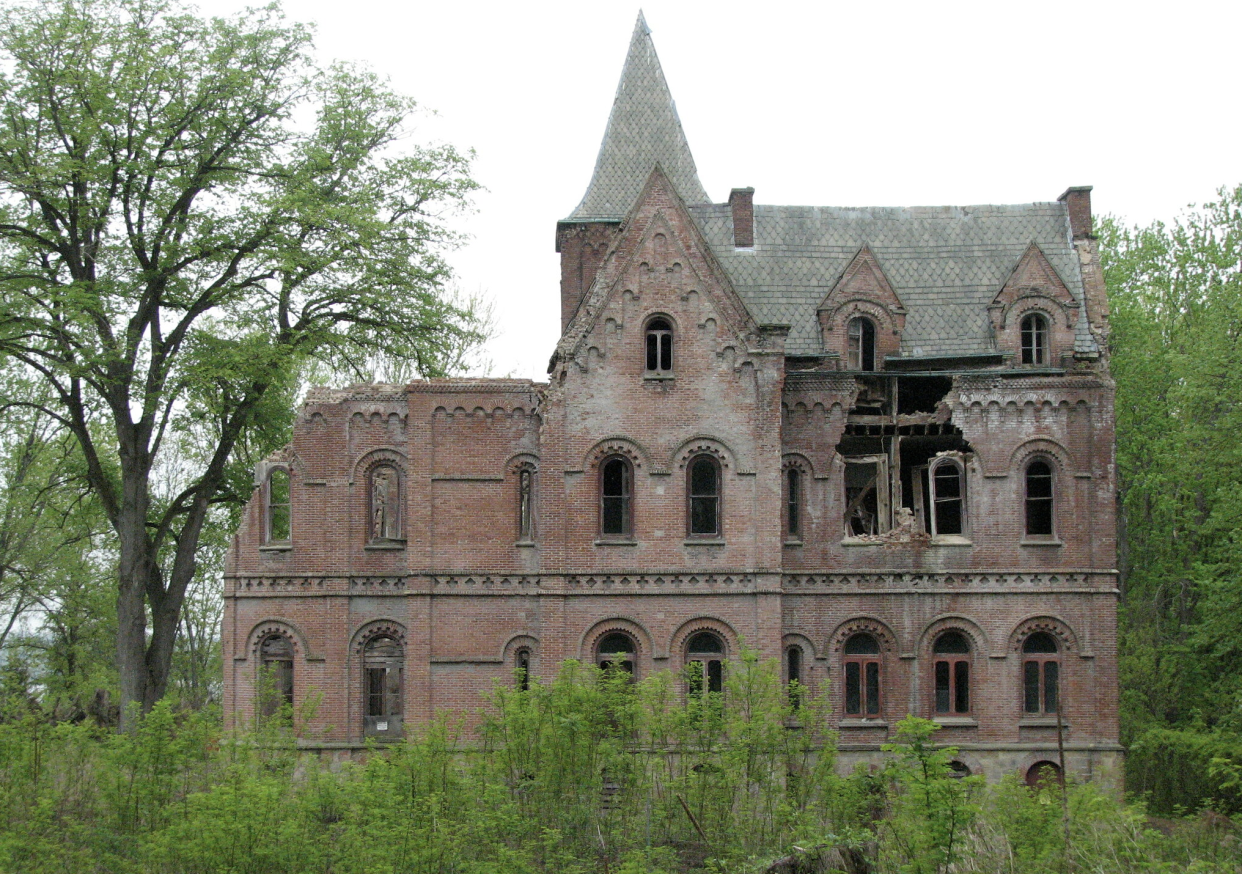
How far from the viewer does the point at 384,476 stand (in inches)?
1275

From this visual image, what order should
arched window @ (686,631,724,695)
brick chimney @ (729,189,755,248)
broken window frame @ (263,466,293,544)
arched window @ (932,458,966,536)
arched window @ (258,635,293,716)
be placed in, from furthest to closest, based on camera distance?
1. brick chimney @ (729,189,755,248)
2. broken window frame @ (263,466,293,544)
3. arched window @ (932,458,966,536)
4. arched window @ (258,635,293,716)
5. arched window @ (686,631,724,695)

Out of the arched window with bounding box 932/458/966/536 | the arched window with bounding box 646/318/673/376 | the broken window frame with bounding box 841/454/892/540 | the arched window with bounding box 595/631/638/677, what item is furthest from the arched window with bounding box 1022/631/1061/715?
the arched window with bounding box 646/318/673/376

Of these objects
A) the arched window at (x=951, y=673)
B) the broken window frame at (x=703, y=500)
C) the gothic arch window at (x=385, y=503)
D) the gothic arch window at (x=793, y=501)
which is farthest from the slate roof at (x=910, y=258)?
the gothic arch window at (x=385, y=503)

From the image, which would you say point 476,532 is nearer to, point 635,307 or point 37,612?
point 635,307

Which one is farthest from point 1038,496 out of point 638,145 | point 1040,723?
point 638,145

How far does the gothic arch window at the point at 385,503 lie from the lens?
31.9m

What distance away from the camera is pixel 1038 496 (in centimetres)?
3152

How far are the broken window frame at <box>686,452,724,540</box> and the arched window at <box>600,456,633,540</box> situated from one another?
1.21 m

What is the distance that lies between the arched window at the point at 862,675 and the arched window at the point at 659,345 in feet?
22.8

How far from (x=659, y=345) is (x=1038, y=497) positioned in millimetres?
8665

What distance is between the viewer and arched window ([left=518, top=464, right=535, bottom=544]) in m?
31.2

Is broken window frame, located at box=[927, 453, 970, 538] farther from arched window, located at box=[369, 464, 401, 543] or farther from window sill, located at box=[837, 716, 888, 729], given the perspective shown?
arched window, located at box=[369, 464, 401, 543]

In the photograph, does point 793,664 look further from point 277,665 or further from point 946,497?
point 277,665

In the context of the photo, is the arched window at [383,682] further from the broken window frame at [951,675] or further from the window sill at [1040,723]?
the window sill at [1040,723]
